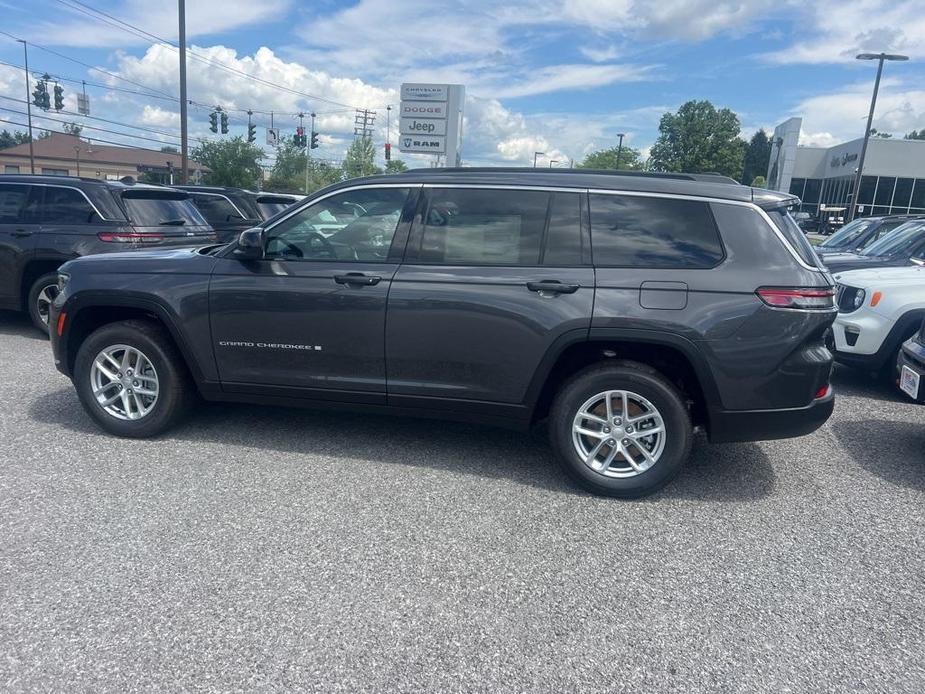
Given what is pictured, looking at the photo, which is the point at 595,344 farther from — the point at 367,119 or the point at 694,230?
the point at 367,119

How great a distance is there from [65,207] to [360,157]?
72.0m

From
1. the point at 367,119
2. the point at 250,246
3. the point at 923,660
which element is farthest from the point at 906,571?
the point at 367,119

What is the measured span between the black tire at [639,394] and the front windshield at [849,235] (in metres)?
9.23

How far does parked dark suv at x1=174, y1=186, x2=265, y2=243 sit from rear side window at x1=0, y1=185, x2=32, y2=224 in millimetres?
3400

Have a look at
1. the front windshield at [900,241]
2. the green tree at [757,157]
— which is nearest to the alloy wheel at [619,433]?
the front windshield at [900,241]

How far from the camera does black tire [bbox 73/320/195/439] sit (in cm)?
462

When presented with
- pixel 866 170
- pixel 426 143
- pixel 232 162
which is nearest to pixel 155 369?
pixel 426 143

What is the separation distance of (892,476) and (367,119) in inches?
3278

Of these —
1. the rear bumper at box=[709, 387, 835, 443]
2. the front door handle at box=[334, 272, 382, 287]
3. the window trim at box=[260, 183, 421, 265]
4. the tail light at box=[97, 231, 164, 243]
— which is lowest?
the rear bumper at box=[709, 387, 835, 443]

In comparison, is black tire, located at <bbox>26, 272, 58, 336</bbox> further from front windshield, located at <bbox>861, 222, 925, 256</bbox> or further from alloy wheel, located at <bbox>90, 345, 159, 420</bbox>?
front windshield, located at <bbox>861, 222, 925, 256</bbox>

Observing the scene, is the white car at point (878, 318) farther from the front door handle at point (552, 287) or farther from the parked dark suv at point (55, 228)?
the parked dark suv at point (55, 228)

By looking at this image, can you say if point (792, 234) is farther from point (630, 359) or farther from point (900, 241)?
point (900, 241)

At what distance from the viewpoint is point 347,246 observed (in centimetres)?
438

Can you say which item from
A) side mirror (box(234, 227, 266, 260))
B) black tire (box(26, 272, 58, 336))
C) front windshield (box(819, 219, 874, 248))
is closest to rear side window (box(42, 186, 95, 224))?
black tire (box(26, 272, 58, 336))
